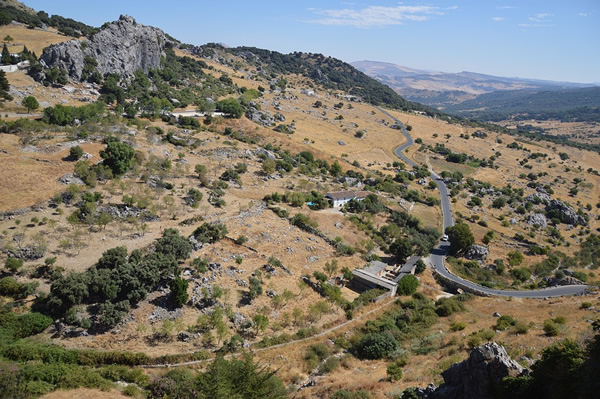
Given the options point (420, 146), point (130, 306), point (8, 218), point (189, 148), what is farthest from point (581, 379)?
point (420, 146)

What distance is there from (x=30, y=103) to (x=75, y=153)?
76.9 ft

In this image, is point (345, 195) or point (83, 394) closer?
point (83, 394)

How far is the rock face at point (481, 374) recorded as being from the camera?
17578mm

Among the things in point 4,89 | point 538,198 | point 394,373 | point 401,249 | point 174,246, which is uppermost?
point 4,89

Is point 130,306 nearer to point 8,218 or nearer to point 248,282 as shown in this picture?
point 248,282

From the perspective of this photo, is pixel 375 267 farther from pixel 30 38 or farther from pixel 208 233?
pixel 30 38

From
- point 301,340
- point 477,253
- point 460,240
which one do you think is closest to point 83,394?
point 301,340

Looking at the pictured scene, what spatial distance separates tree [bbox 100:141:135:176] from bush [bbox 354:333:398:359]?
40.1 meters

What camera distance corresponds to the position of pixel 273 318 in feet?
112

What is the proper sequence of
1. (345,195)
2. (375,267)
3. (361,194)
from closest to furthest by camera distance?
(375,267) < (345,195) < (361,194)

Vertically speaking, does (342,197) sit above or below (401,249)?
above

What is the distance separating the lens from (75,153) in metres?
50.8

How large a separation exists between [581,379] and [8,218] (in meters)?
47.1

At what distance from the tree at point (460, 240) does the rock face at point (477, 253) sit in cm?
91
